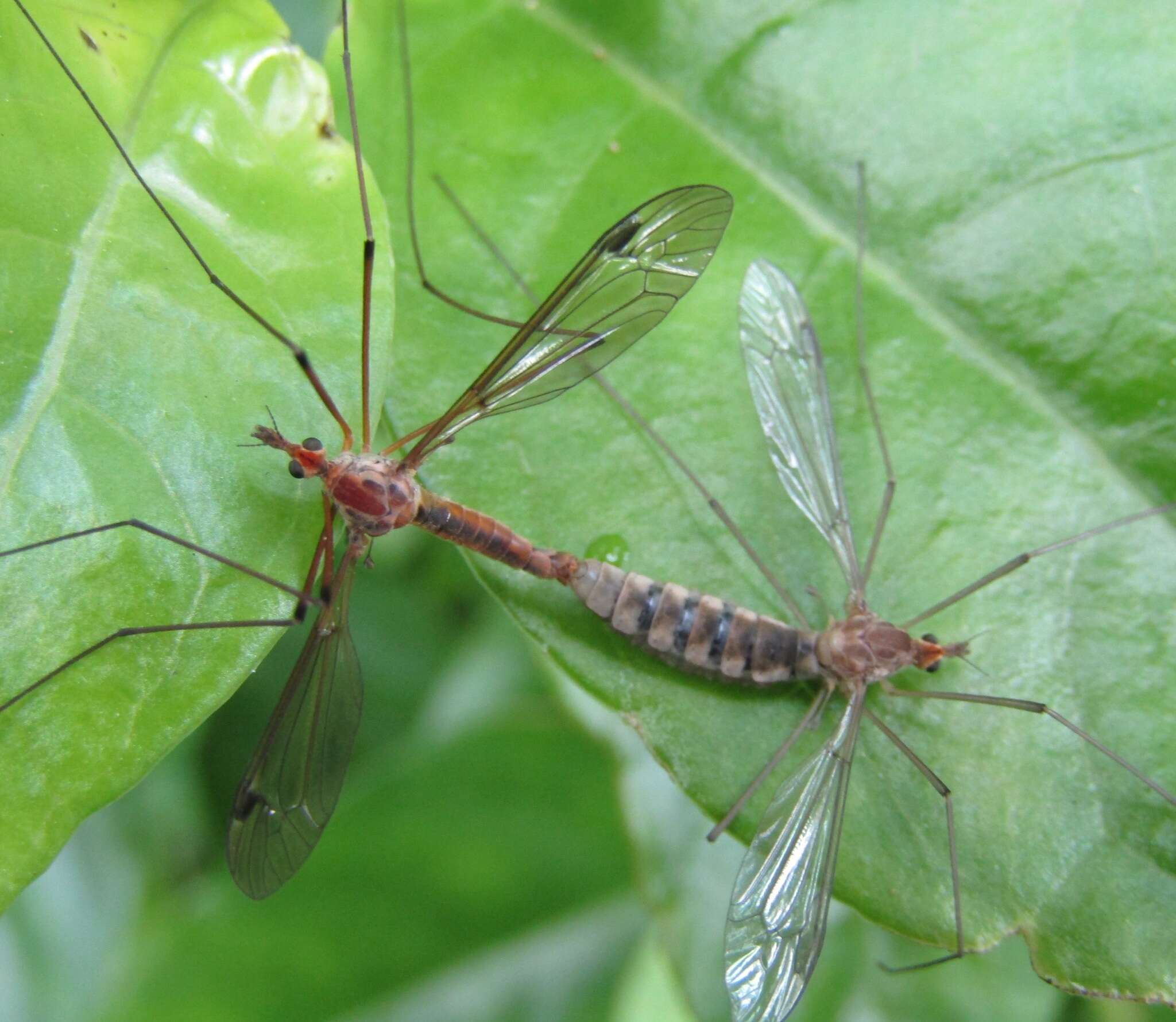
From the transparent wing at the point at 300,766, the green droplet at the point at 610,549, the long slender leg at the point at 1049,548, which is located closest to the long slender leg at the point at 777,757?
the long slender leg at the point at 1049,548

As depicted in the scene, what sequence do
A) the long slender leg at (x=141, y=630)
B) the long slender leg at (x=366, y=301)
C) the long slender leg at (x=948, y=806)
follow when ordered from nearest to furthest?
the long slender leg at (x=141, y=630)
the long slender leg at (x=366, y=301)
the long slender leg at (x=948, y=806)

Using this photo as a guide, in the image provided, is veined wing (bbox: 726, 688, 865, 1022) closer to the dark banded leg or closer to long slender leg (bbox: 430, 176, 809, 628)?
long slender leg (bbox: 430, 176, 809, 628)

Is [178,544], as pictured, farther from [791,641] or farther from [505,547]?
[791,641]

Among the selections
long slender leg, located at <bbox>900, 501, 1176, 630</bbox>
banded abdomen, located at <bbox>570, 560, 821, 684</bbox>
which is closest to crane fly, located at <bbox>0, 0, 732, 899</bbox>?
banded abdomen, located at <bbox>570, 560, 821, 684</bbox>

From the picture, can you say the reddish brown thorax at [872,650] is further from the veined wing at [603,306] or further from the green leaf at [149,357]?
the green leaf at [149,357]

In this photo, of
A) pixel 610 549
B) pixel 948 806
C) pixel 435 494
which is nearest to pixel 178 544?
pixel 435 494

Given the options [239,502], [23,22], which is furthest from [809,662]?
[23,22]

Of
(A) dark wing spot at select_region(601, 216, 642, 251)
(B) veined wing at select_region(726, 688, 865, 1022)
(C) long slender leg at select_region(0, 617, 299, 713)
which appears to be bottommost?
(B) veined wing at select_region(726, 688, 865, 1022)
